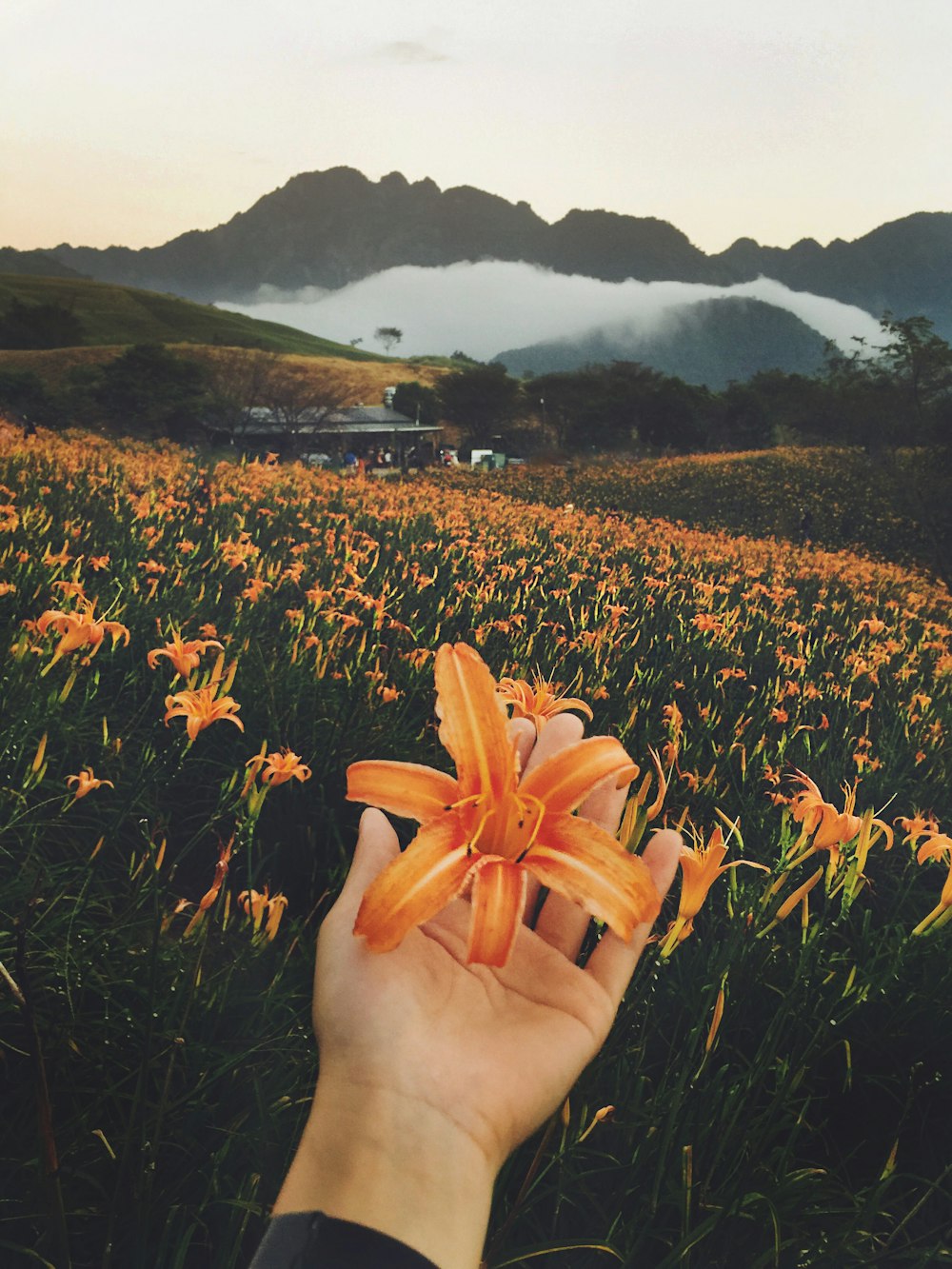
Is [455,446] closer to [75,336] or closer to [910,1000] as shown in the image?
[75,336]

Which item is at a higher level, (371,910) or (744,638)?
(371,910)

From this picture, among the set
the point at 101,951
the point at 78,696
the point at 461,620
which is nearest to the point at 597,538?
the point at 461,620

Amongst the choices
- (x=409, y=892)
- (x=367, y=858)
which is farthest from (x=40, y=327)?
(x=409, y=892)

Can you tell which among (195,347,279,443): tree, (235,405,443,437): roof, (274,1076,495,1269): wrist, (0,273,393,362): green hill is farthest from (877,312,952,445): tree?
(0,273,393,362): green hill

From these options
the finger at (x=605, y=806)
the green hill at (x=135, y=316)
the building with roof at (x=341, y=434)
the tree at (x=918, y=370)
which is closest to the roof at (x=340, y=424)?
the building with roof at (x=341, y=434)

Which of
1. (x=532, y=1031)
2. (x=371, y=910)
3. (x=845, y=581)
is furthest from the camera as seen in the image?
(x=845, y=581)
